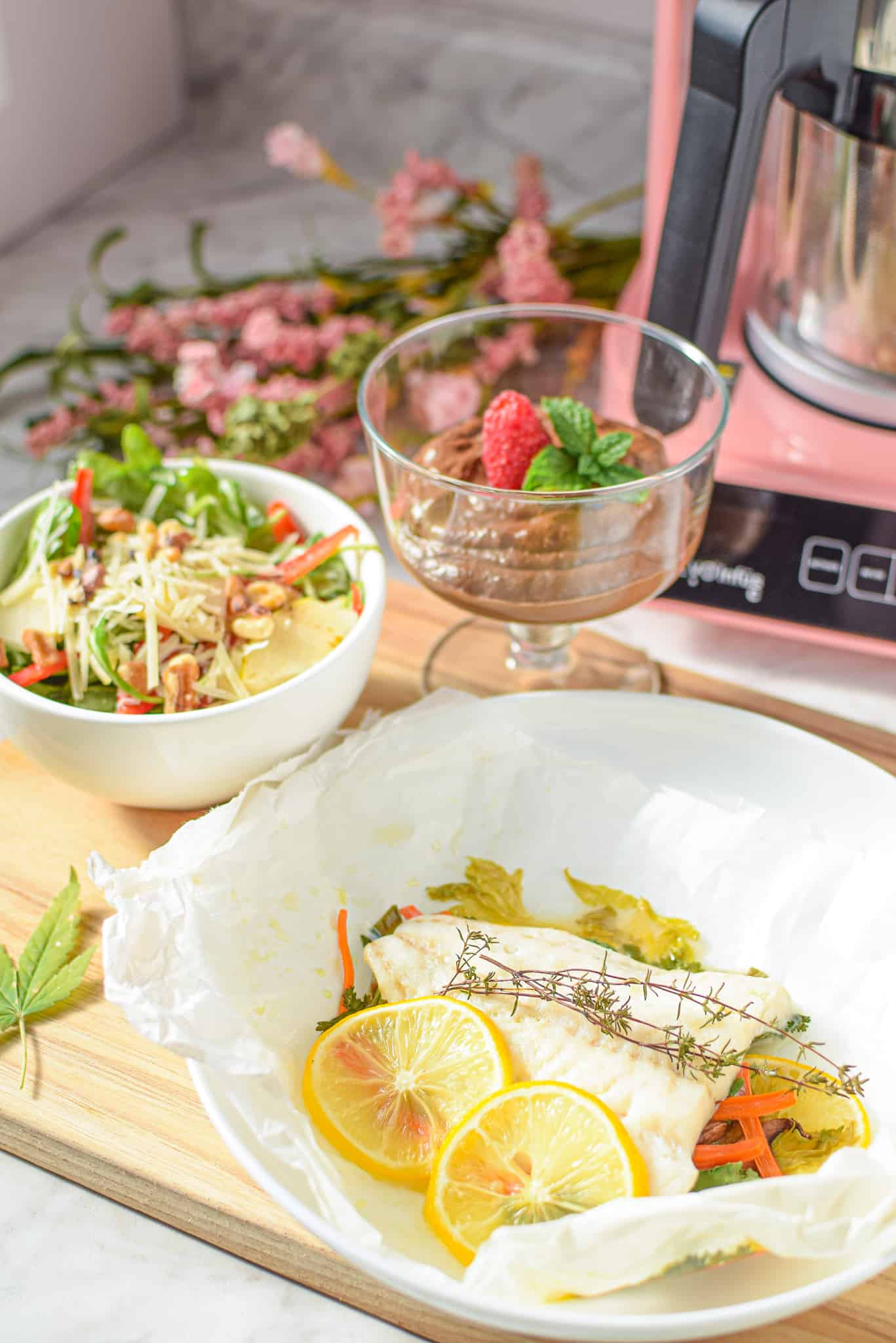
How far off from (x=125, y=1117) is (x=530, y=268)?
3.21ft

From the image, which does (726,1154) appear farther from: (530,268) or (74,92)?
(74,92)

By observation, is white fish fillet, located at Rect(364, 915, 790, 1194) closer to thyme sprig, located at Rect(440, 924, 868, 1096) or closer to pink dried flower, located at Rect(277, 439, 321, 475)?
thyme sprig, located at Rect(440, 924, 868, 1096)

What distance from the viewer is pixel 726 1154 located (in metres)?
0.77

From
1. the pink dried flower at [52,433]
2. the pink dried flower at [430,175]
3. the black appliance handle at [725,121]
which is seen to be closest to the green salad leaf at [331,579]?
the black appliance handle at [725,121]

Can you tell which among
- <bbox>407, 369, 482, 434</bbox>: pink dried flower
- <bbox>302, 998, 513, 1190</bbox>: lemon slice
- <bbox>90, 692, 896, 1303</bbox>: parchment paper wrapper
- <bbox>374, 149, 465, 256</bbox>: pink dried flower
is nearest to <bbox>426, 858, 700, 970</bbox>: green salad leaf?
<bbox>90, 692, 896, 1303</bbox>: parchment paper wrapper

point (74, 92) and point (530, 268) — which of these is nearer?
point (530, 268)

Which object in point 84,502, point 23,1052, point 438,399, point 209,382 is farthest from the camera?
point 209,382

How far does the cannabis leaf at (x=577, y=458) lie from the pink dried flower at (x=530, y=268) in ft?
1.52

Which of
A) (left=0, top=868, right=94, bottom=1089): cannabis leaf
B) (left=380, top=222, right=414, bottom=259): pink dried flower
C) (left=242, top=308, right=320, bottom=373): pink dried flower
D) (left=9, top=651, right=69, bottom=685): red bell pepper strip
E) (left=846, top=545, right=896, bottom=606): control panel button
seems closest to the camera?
(left=0, top=868, right=94, bottom=1089): cannabis leaf

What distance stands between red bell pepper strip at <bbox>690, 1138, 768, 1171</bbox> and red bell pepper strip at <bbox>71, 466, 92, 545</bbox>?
67 cm

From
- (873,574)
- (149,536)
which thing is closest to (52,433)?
(149,536)

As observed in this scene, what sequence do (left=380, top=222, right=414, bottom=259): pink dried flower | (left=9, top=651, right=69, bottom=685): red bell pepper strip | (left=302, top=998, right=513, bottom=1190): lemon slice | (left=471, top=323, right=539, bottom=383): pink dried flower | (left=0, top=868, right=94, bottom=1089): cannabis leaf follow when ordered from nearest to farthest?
(left=302, top=998, right=513, bottom=1190): lemon slice → (left=0, top=868, right=94, bottom=1089): cannabis leaf → (left=9, top=651, right=69, bottom=685): red bell pepper strip → (left=471, top=323, right=539, bottom=383): pink dried flower → (left=380, top=222, right=414, bottom=259): pink dried flower

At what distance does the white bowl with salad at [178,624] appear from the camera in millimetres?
913

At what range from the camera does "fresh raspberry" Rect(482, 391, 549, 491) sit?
3.28ft
